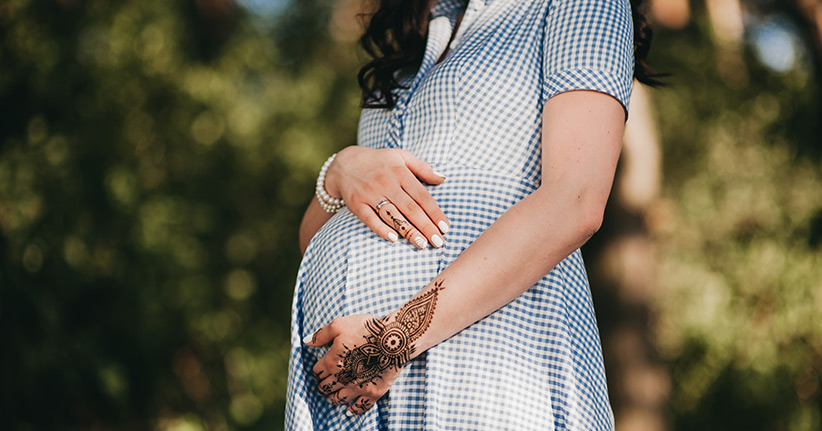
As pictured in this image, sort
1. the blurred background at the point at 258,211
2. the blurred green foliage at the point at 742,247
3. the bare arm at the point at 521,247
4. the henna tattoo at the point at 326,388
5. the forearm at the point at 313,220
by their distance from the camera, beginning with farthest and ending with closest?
the blurred green foliage at the point at 742,247
the blurred background at the point at 258,211
the forearm at the point at 313,220
the henna tattoo at the point at 326,388
the bare arm at the point at 521,247

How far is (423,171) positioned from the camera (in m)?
1.19

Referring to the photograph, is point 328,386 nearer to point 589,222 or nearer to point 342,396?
point 342,396

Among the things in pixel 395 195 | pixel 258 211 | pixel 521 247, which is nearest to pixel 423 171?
pixel 395 195

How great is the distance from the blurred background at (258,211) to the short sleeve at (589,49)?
2474 mm

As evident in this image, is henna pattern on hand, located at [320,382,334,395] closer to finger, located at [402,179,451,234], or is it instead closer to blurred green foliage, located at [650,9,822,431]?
finger, located at [402,179,451,234]

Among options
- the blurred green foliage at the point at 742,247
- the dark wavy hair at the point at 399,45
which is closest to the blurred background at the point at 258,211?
the blurred green foliage at the point at 742,247

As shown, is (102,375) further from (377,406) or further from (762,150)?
(762,150)

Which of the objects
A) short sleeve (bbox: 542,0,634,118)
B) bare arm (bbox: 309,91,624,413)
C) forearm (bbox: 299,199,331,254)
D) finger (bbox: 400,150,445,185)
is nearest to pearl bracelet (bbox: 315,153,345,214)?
forearm (bbox: 299,199,331,254)

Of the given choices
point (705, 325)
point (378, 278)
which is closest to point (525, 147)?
point (378, 278)

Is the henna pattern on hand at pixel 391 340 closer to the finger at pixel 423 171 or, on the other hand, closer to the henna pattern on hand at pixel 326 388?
the henna pattern on hand at pixel 326 388

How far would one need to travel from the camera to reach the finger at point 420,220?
44.8 inches

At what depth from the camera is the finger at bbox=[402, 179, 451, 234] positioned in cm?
115

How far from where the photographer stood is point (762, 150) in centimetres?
516

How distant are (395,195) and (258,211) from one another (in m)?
4.43
